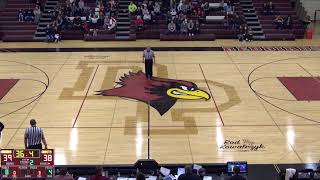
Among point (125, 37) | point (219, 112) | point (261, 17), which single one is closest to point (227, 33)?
point (261, 17)

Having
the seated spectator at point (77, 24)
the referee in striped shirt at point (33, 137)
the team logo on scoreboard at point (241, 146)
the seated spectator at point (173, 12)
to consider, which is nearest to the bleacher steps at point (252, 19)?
the seated spectator at point (173, 12)

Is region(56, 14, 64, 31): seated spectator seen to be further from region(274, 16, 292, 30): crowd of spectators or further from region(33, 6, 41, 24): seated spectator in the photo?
region(274, 16, 292, 30): crowd of spectators

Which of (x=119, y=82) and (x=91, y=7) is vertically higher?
(x=91, y=7)

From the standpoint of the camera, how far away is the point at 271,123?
619 inches

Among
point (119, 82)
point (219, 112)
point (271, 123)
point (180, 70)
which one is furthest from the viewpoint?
point (180, 70)

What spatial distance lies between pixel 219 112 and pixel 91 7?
17064 millimetres

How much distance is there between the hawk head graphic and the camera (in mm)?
17875

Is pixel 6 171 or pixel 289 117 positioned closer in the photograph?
pixel 6 171

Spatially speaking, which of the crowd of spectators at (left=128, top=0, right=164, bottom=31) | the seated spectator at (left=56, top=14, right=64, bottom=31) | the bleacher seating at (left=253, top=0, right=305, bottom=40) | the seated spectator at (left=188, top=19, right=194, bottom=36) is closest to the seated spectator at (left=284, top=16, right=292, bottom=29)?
the bleacher seating at (left=253, top=0, right=305, bottom=40)

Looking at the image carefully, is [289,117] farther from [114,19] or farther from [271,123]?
[114,19]

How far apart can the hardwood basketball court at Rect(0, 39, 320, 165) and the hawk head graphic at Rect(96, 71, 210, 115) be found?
33 centimetres

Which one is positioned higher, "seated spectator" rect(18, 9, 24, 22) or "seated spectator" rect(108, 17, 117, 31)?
"seated spectator" rect(18, 9, 24, 22)
